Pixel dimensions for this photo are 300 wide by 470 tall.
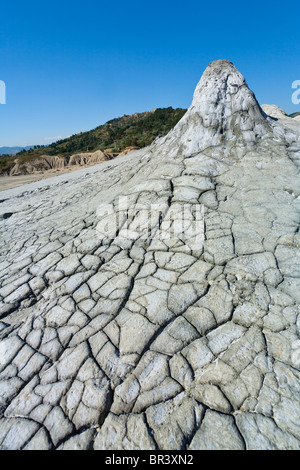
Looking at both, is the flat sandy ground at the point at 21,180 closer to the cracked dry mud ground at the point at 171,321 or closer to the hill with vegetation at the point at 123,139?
the hill with vegetation at the point at 123,139

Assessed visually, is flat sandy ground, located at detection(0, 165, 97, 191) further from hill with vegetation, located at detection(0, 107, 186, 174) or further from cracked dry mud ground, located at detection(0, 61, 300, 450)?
cracked dry mud ground, located at detection(0, 61, 300, 450)

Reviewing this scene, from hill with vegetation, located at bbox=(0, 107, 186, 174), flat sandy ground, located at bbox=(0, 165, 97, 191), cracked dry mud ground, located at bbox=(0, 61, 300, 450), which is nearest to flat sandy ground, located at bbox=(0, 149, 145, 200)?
flat sandy ground, located at bbox=(0, 165, 97, 191)

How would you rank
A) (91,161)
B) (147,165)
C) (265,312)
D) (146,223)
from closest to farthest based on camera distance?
(265,312) → (146,223) → (147,165) → (91,161)

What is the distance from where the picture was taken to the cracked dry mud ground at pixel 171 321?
1.23 metres

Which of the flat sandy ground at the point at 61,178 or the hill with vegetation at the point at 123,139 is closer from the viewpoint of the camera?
the flat sandy ground at the point at 61,178

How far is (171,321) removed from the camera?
5.49 feet

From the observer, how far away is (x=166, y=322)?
1.67 m

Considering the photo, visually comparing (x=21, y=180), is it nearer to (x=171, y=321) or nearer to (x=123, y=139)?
(x=171, y=321)

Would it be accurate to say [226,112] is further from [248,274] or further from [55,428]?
[55,428]

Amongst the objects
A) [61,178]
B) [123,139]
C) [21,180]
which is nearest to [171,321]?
[61,178]

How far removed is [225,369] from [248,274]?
0.75 meters

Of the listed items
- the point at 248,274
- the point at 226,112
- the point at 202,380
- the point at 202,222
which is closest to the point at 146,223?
the point at 202,222

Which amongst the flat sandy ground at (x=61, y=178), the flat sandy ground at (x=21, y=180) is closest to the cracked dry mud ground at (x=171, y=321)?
the flat sandy ground at (x=61, y=178)

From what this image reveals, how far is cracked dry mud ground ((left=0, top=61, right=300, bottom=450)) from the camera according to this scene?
1.23m
